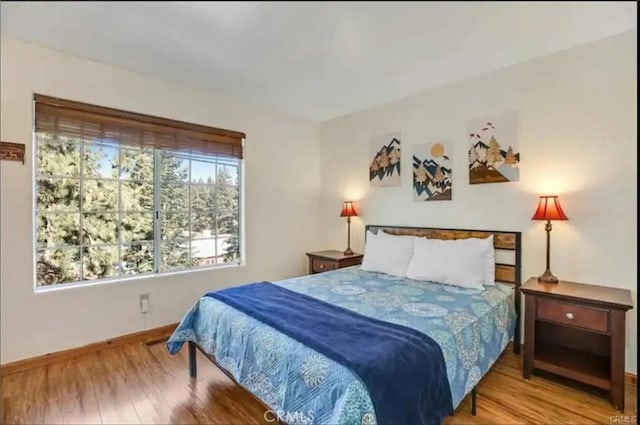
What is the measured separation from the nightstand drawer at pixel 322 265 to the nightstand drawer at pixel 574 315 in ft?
6.09

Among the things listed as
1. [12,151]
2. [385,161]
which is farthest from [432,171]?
[12,151]

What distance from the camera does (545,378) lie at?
2176 mm

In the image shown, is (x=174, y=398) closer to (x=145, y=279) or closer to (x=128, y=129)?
(x=145, y=279)

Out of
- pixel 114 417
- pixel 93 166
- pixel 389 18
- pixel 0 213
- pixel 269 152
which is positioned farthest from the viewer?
pixel 269 152

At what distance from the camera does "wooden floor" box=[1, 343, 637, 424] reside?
178 centimetres

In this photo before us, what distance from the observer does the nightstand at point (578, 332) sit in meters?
1.85

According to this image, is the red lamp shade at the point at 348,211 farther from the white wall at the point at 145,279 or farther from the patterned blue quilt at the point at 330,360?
the patterned blue quilt at the point at 330,360

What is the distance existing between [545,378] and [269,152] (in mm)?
3089

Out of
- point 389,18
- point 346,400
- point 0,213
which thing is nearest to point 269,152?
point 0,213

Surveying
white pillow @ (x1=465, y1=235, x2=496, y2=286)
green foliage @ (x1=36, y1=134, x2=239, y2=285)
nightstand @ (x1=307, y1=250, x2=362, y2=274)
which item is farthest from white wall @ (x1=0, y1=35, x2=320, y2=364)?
white pillow @ (x1=465, y1=235, x2=496, y2=286)

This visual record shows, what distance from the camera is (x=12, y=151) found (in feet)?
7.22

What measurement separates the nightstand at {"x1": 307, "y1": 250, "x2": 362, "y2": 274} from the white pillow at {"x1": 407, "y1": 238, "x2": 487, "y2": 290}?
2.76 ft

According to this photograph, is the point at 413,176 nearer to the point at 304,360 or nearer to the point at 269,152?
the point at 269,152

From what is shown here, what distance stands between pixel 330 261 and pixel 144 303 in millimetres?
1762
